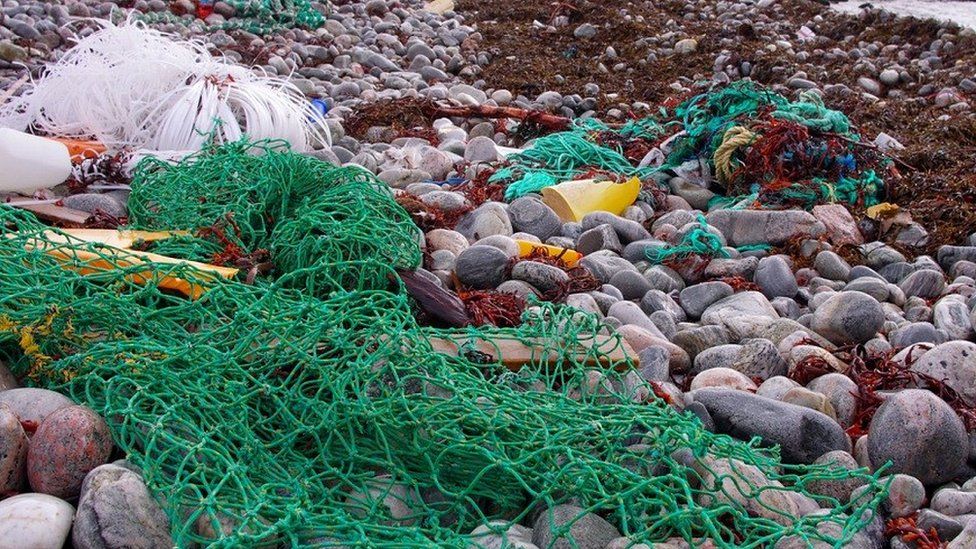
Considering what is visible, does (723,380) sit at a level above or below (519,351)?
below

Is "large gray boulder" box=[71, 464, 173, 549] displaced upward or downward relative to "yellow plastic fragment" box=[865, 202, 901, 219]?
upward

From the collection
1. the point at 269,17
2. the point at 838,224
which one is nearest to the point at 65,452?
the point at 838,224

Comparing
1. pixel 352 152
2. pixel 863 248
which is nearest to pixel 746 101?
pixel 863 248

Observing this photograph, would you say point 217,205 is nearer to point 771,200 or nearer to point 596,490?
point 596,490

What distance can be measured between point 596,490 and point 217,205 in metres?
2.44

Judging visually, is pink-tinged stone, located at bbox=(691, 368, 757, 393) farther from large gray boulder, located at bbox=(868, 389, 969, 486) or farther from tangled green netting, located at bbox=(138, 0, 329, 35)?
tangled green netting, located at bbox=(138, 0, 329, 35)

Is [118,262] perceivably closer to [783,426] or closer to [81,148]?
[783,426]

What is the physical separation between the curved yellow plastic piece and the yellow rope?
22.6 inches

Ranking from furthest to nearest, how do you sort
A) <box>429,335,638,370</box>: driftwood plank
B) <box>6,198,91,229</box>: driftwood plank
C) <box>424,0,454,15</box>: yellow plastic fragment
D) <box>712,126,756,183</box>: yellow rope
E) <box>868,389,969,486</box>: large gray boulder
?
<box>424,0,454,15</box>: yellow plastic fragment < <box>712,126,756,183</box>: yellow rope < <box>6,198,91,229</box>: driftwood plank < <box>429,335,638,370</box>: driftwood plank < <box>868,389,969,486</box>: large gray boulder

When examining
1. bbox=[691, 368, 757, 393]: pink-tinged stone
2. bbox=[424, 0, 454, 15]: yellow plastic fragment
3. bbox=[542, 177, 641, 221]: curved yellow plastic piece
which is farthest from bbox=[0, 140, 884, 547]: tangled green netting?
bbox=[424, 0, 454, 15]: yellow plastic fragment

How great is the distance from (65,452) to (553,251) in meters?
2.72

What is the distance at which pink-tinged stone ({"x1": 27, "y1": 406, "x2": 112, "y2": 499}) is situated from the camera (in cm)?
258

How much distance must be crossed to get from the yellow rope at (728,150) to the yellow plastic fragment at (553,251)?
1.69m

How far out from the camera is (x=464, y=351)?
3.36m
